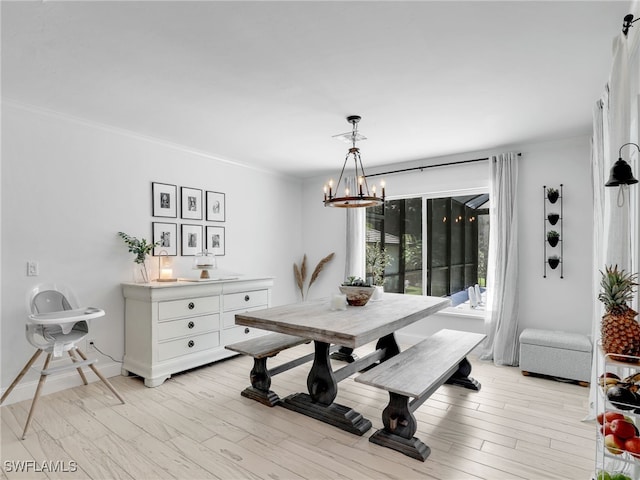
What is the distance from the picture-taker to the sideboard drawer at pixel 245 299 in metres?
4.05

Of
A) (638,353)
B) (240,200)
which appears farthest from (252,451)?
(240,200)

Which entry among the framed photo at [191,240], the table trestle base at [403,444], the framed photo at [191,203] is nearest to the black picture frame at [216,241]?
the framed photo at [191,240]

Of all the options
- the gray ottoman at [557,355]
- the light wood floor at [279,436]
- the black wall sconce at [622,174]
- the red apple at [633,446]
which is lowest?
the light wood floor at [279,436]

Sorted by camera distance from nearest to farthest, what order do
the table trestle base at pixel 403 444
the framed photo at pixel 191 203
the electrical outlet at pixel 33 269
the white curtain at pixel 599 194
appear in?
the table trestle base at pixel 403 444 < the white curtain at pixel 599 194 < the electrical outlet at pixel 33 269 < the framed photo at pixel 191 203

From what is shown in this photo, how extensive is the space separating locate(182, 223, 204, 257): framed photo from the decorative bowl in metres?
2.08

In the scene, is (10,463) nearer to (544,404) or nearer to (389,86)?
(389,86)

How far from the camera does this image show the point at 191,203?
168 inches

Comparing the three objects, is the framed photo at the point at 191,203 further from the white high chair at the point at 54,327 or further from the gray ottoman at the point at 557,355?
the gray ottoman at the point at 557,355

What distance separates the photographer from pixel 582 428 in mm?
2539

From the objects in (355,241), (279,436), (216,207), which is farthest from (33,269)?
(355,241)

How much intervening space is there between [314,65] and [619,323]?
2152 mm

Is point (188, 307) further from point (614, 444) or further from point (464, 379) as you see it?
point (614, 444)

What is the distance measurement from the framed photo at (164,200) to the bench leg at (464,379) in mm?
3412

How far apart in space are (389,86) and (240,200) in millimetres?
2860
